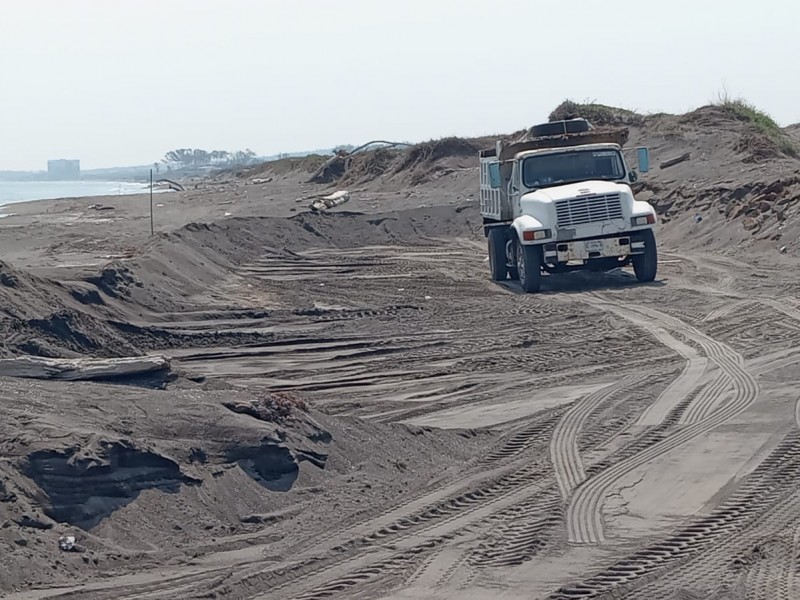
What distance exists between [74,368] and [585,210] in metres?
10.8

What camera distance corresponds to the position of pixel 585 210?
19.2 meters

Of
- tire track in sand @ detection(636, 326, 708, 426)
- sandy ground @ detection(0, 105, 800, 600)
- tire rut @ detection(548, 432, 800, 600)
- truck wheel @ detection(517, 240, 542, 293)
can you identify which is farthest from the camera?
truck wheel @ detection(517, 240, 542, 293)

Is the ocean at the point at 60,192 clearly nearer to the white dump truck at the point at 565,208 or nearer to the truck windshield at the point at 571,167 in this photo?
the white dump truck at the point at 565,208

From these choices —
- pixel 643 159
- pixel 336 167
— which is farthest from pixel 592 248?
pixel 336 167

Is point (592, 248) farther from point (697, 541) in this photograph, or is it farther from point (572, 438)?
point (697, 541)

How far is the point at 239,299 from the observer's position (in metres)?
19.0

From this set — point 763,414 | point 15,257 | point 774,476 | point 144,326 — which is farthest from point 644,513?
point 15,257

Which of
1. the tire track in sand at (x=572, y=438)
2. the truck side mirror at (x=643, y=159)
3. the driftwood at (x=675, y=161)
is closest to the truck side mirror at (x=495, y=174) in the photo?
the truck side mirror at (x=643, y=159)

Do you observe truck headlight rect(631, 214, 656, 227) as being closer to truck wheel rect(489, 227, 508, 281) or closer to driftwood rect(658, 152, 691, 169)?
truck wheel rect(489, 227, 508, 281)

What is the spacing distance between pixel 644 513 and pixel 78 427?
372 cm

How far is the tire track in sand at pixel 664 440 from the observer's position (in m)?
7.64

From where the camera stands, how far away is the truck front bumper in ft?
63.3

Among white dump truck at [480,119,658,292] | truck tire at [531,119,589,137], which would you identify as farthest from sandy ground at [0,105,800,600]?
truck tire at [531,119,589,137]

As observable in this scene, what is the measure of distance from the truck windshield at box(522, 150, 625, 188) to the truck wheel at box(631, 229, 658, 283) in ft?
5.09
